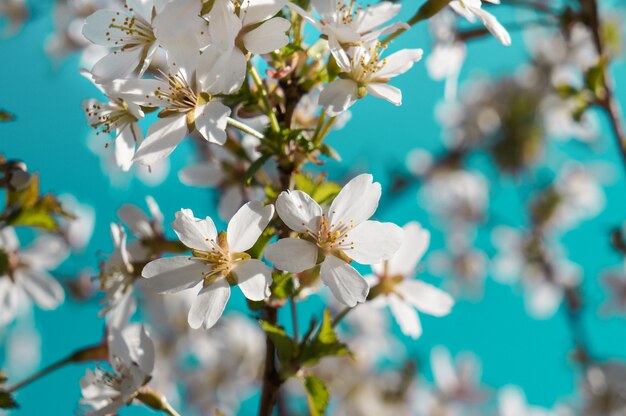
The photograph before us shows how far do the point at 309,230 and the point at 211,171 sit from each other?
627mm

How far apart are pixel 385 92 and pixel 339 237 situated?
0.94ft

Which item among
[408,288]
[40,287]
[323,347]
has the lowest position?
[40,287]

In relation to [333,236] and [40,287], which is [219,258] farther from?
[40,287]

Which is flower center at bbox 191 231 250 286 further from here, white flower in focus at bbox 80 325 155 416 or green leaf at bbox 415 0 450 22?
green leaf at bbox 415 0 450 22

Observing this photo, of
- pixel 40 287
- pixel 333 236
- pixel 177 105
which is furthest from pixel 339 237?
pixel 40 287

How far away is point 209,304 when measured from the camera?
1.12m

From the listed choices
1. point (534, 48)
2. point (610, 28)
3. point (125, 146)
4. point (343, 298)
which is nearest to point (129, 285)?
point (125, 146)

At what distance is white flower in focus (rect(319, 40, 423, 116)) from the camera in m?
1.13

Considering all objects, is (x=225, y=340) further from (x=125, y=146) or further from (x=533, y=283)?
(x=125, y=146)

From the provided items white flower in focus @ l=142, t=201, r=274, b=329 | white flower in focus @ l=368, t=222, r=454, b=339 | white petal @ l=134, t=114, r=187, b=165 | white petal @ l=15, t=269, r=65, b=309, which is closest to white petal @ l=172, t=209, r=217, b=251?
white flower in focus @ l=142, t=201, r=274, b=329

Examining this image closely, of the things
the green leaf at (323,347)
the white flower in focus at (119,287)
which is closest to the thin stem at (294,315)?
the green leaf at (323,347)

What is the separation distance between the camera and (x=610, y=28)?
121 inches

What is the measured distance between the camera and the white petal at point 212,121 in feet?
3.50

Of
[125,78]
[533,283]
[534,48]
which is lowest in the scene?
[533,283]
